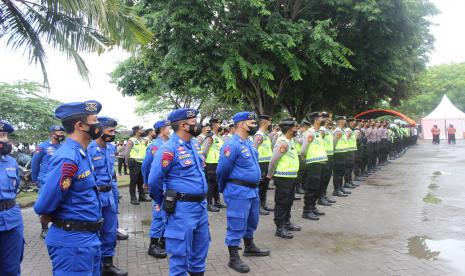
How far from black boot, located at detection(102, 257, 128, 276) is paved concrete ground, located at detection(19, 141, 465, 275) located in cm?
18

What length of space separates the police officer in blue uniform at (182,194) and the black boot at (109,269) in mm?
1319

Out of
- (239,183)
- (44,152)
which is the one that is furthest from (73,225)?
(44,152)

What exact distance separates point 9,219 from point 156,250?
237cm

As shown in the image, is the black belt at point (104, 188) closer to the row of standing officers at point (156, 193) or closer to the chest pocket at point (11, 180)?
the row of standing officers at point (156, 193)

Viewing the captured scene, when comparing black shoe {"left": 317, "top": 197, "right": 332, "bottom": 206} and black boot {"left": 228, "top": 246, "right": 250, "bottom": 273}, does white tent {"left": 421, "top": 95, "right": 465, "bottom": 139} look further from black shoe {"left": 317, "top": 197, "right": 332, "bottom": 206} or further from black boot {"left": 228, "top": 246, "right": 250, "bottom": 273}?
black boot {"left": 228, "top": 246, "right": 250, "bottom": 273}

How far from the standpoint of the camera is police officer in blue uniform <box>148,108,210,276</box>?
3.89 meters

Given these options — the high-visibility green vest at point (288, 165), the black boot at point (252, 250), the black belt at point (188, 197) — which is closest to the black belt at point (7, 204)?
the black belt at point (188, 197)

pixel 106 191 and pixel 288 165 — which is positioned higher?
pixel 288 165

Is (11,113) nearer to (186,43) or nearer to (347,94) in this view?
(186,43)

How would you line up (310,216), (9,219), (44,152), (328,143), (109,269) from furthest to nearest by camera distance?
(328,143) → (310,216) → (44,152) → (109,269) → (9,219)

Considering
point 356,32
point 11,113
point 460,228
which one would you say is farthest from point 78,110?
point 11,113

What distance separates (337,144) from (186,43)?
5588 millimetres

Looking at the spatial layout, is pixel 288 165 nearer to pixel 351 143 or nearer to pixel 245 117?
pixel 245 117

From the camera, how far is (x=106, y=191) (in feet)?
16.7
